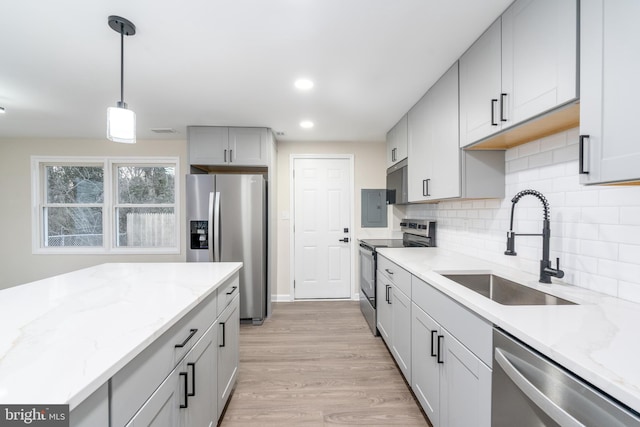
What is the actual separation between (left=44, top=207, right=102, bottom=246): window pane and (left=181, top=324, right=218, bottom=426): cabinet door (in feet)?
12.2

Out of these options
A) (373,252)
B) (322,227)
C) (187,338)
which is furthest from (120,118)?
(322,227)

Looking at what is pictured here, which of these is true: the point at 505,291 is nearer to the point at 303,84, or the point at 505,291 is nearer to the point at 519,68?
the point at 519,68

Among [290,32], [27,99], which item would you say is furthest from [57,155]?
[290,32]

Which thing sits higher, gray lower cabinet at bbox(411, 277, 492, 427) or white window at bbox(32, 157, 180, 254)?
white window at bbox(32, 157, 180, 254)

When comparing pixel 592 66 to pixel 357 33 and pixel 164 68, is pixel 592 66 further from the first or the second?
pixel 164 68

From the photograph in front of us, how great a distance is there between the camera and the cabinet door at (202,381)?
1.16 meters

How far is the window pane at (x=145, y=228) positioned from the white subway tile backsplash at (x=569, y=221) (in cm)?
406

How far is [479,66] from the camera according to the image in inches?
64.2

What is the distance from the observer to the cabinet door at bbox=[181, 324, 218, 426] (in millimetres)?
1156

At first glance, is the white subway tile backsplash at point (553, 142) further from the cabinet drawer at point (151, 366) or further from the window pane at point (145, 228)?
the window pane at point (145, 228)

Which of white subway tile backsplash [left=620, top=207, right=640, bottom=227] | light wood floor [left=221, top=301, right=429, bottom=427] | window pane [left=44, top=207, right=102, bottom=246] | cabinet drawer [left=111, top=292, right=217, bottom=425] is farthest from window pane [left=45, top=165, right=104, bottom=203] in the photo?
white subway tile backsplash [left=620, top=207, right=640, bottom=227]

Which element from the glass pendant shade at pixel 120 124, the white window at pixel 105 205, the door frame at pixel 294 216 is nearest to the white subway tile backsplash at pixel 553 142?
the glass pendant shade at pixel 120 124

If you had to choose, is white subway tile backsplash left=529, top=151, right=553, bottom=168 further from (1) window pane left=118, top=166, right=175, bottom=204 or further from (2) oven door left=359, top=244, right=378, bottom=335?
(1) window pane left=118, top=166, right=175, bottom=204

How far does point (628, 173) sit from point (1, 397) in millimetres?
1744
